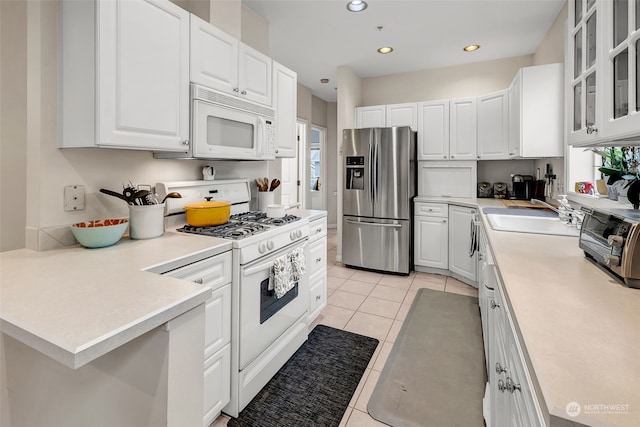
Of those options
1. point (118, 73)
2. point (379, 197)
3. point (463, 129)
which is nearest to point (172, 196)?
point (118, 73)

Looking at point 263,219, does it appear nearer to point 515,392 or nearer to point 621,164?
point 515,392

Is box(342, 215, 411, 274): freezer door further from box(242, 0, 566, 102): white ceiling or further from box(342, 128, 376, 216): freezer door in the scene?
box(242, 0, 566, 102): white ceiling

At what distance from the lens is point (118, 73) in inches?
55.7

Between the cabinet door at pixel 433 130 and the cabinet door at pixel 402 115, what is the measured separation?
62mm

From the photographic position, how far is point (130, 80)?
1462 mm

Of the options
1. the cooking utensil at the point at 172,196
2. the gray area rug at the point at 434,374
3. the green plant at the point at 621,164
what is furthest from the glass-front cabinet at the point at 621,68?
→ the cooking utensil at the point at 172,196

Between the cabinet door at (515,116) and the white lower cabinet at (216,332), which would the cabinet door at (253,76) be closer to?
the white lower cabinet at (216,332)

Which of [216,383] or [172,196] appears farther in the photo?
[172,196]

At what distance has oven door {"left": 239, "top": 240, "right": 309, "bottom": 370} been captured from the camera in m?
1.64

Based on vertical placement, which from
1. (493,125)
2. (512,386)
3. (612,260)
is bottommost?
(512,386)

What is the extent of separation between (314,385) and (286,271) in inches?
27.5

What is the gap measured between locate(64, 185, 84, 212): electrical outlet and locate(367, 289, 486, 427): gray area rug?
1.82 m

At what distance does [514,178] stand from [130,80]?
391 cm

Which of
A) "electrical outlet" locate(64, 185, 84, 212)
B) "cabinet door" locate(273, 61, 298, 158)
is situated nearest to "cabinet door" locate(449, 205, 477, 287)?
"cabinet door" locate(273, 61, 298, 158)
